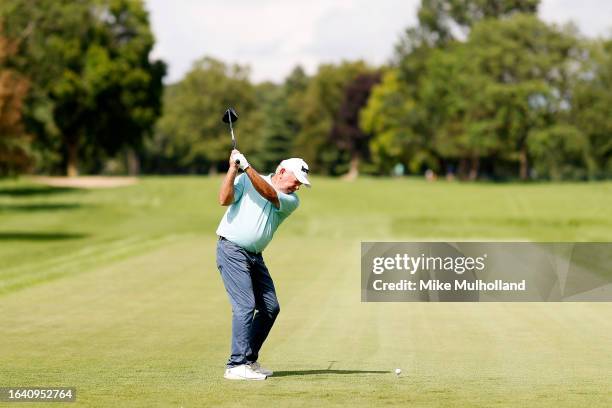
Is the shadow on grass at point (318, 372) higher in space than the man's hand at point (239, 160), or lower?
lower

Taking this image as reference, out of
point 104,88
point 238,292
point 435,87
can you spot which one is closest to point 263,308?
point 238,292

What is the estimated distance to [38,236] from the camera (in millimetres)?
38969

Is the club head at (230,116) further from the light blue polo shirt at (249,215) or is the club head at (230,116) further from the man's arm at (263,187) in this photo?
the man's arm at (263,187)

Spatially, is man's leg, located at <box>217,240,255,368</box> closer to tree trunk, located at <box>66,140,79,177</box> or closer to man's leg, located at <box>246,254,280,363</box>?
man's leg, located at <box>246,254,280,363</box>

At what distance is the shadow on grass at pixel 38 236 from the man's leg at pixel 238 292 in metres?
28.7

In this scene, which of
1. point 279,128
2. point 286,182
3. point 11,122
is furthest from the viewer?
point 279,128

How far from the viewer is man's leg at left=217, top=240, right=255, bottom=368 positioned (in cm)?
945

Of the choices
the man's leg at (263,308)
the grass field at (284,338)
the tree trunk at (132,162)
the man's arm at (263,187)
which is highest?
the man's arm at (263,187)

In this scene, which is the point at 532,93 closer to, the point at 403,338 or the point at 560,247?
the point at 560,247

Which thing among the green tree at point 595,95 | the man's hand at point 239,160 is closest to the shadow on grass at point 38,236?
the man's hand at point 239,160

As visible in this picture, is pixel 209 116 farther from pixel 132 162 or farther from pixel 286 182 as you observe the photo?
pixel 286 182

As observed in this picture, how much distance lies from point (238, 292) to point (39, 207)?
48052 millimetres

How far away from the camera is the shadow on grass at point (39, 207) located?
177ft

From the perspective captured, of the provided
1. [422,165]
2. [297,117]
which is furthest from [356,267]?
[297,117]
